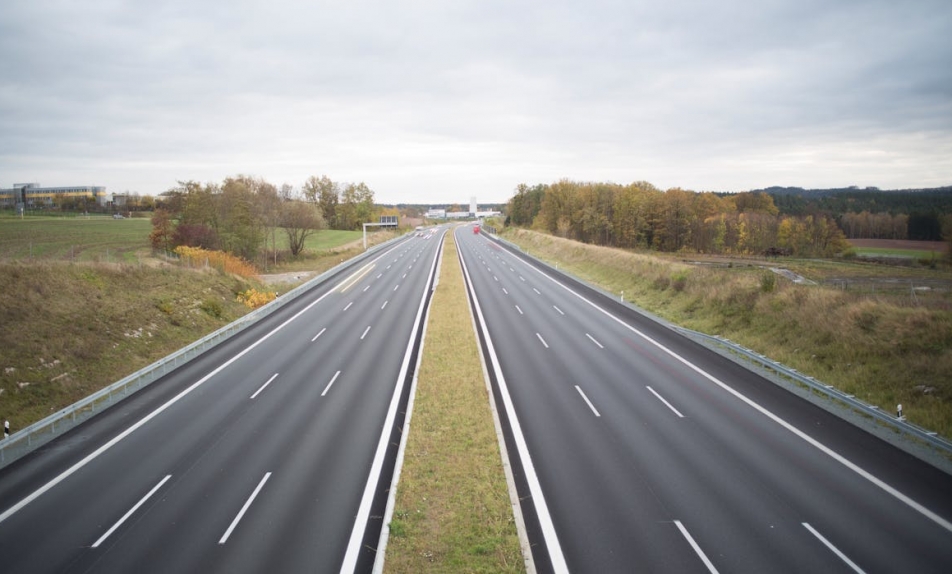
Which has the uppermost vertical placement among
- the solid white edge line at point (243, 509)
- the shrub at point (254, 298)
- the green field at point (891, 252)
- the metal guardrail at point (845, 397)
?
the green field at point (891, 252)

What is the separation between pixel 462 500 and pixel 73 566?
7.29 metres

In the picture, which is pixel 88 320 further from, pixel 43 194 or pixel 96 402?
pixel 43 194

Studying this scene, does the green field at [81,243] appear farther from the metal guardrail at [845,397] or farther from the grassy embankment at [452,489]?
the metal guardrail at [845,397]

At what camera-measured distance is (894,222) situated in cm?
11481

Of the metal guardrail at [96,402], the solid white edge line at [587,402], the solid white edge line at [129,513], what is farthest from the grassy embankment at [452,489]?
the metal guardrail at [96,402]

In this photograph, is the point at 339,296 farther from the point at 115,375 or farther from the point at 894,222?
the point at 894,222

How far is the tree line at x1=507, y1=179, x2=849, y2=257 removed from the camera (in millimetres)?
100500

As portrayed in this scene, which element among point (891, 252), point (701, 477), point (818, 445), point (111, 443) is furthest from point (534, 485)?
point (891, 252)

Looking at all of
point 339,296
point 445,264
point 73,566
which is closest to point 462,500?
point 73,566

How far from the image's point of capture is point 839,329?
2002cm

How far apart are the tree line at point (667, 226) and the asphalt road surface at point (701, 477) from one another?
8446cm

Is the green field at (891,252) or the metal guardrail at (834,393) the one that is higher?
the green field at (891,252)

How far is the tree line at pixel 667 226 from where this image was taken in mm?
100500

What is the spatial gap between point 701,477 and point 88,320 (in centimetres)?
2628
